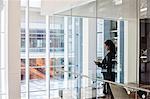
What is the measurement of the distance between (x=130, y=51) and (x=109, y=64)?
50 centimetres

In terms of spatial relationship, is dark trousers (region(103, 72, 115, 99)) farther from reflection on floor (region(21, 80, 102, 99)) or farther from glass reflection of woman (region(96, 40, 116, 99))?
reflection on floor (region(21, 80, 102, 99))

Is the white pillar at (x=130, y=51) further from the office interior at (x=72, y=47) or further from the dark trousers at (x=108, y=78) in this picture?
the dark trousers at (x=108, y=78)

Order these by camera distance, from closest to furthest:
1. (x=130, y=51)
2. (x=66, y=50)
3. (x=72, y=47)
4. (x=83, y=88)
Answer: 1. (x=130, y=51)
2. (x=83, y=88)
3. (x=72, y=47)
4. (x=66, y=50)

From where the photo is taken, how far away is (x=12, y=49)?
4.68 meters

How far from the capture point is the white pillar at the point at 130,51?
349 cm

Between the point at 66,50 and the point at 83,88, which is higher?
the point at 66,50

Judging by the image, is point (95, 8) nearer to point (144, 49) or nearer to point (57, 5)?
point (57, 5)

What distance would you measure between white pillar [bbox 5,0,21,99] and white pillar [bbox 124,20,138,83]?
215cm

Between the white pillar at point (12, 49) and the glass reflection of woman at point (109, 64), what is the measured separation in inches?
69.0

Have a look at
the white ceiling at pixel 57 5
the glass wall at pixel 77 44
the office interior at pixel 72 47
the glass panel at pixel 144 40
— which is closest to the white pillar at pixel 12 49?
the office interior at pixel 72 47

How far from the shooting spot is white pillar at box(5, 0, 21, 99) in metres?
4.64

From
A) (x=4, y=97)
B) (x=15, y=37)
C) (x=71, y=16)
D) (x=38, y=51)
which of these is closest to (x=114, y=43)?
(x=71, y=16)

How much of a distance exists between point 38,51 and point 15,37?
1674mm

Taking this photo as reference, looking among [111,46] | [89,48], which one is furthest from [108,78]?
[89,48]
